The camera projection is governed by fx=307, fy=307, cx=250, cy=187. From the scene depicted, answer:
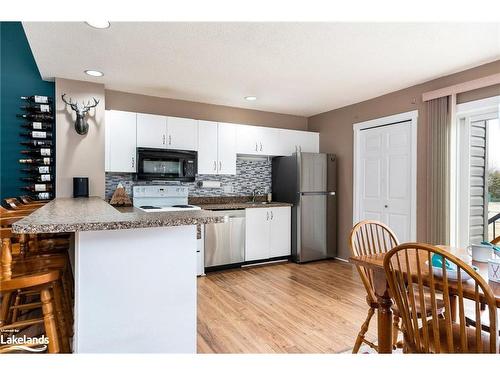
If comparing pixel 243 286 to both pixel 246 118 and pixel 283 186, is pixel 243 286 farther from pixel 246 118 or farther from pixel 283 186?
pixel 246 118

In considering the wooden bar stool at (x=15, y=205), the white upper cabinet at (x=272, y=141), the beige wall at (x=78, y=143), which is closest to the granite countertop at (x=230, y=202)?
the white upper cabinet at (x=272, y=141)

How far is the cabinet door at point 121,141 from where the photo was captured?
11.7 feet

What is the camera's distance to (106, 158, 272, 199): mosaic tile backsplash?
427 centimetres

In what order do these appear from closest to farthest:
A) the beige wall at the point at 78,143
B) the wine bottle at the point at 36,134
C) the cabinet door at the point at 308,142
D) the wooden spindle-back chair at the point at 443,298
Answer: the wooden spindle-back chair at the point at 443,298
the wine bottle at the point at 36,134
the beige wall at the point at 78,143
the cabinet door at the point at 308,142

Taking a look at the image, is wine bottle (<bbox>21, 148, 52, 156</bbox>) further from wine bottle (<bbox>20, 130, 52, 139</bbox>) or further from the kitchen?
wine bottle (<bbox>20, 130, 52, 139</bbox>)

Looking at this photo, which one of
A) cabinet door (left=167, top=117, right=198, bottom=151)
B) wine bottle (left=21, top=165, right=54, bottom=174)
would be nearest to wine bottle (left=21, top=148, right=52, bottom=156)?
wine bottle (left=21, top=165, right=54, bottom=174)

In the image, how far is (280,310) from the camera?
2748 millimetres

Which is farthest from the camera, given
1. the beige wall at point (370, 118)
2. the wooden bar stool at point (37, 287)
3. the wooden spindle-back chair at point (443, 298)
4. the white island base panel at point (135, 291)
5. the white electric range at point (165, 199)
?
the white electric range at point (165, 199)

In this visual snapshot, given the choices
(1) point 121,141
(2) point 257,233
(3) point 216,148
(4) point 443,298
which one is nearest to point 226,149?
(3) point 216,148

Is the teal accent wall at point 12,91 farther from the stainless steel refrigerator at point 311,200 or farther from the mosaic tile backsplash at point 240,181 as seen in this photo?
the stainless steel refrigerator at point 311,200

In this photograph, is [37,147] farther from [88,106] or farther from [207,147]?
[207,147]

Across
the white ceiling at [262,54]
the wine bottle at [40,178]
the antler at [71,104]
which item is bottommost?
the wine bottle at [40,178]

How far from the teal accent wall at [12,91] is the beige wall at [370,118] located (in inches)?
152
